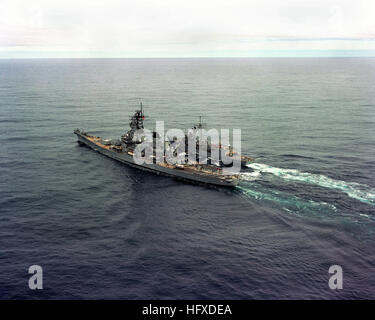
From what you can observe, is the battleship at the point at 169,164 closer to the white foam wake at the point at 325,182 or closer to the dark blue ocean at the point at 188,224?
the dark blue ocean at the point at 188,224

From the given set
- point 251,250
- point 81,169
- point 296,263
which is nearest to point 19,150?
point 81,169

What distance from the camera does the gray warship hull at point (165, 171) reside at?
85562 mm

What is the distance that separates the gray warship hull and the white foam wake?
13026 mm

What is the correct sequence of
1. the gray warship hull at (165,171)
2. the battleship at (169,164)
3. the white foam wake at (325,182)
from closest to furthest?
the white foam wake at (325,182) < the gray warship hull at (165,171) < the battleship at (169,164)

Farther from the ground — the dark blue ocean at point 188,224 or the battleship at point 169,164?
the battleship at point 169,164

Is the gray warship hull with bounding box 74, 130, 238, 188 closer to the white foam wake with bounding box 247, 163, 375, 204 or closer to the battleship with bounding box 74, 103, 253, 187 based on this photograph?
the battleship with bounding box 74, 103, 253, 187

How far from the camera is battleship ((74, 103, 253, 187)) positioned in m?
87.4

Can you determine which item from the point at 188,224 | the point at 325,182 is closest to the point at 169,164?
the point at 188,224

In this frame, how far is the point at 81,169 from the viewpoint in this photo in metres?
95.6

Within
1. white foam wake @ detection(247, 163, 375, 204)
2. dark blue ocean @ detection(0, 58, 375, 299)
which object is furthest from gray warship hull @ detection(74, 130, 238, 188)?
white foam wake @ detection(247, 163, 375, 204)

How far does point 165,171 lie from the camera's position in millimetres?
94875

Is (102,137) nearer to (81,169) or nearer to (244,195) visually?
(81,169)

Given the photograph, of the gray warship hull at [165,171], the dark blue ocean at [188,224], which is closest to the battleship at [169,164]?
the gray warship hull at [165,171]
